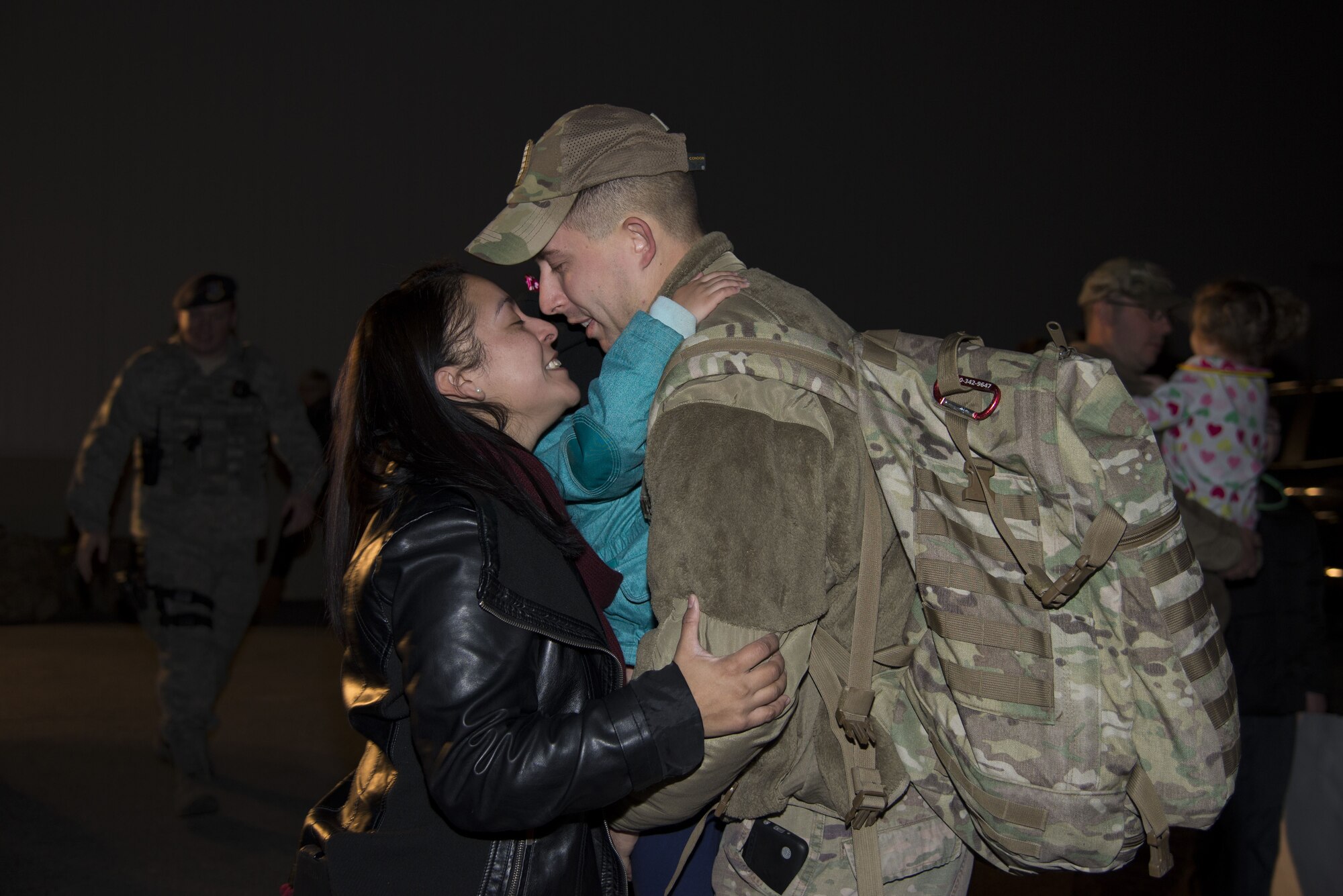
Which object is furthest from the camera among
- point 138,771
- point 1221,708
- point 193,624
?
point 138,771

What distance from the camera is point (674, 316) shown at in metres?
1.89

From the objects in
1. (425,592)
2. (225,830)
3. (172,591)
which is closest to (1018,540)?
(425,592)

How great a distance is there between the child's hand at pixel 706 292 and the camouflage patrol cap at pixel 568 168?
0.23 meters

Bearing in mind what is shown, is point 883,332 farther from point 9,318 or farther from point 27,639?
point 9,318

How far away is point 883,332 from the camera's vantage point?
173 cm

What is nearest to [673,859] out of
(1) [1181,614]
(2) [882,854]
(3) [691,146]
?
(2) [882,854]

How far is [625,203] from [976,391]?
75 cm

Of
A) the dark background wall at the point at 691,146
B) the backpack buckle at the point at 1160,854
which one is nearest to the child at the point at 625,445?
the backpack buckle at the point at 1160,854

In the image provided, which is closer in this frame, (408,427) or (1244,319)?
(408,427)

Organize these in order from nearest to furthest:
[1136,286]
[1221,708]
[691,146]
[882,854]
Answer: [1221,708], [882,854], [1136,286], [691,146]

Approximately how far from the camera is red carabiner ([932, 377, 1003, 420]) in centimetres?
156

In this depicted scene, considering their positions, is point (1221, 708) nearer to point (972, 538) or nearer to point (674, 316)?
point (972, 538)

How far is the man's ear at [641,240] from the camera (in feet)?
6.45

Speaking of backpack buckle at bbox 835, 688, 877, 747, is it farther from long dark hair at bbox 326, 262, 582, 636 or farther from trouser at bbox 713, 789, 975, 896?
long dark hair at bbox 326, 262, 582, 636
